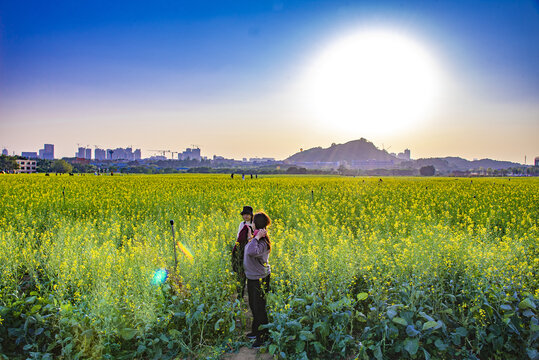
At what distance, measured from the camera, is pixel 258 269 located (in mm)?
4859

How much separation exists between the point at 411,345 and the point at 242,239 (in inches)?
118

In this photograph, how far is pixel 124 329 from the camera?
4551mm

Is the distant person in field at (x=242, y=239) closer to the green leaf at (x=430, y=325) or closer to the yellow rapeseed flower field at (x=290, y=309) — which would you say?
the yellow rapeseed flower field at (x=290, y=309)

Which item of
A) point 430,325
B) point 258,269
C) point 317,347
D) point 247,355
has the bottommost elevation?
point 247,355

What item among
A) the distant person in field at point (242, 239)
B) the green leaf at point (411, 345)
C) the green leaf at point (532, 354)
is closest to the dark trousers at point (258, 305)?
the distant person in field at point (242, 239)

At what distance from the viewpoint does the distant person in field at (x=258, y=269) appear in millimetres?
4716

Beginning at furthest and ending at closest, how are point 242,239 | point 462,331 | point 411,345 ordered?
1. point 242,239
2. point 462,331
3. point 411,345

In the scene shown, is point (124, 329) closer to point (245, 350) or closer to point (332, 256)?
point (245, 350)

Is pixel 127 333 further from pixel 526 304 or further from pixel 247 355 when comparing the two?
pixel 526 304

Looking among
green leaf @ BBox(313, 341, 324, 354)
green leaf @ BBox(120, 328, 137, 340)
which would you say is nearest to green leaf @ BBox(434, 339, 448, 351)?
green leaf @ BBox(313, 341, 324, 354)

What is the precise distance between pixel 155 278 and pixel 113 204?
9.31 meters

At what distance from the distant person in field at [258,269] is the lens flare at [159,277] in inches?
69.2

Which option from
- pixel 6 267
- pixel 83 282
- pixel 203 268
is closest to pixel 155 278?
pixel 203 268

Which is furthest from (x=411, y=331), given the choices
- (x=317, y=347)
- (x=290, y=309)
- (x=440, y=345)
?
(x=290, y=309)
